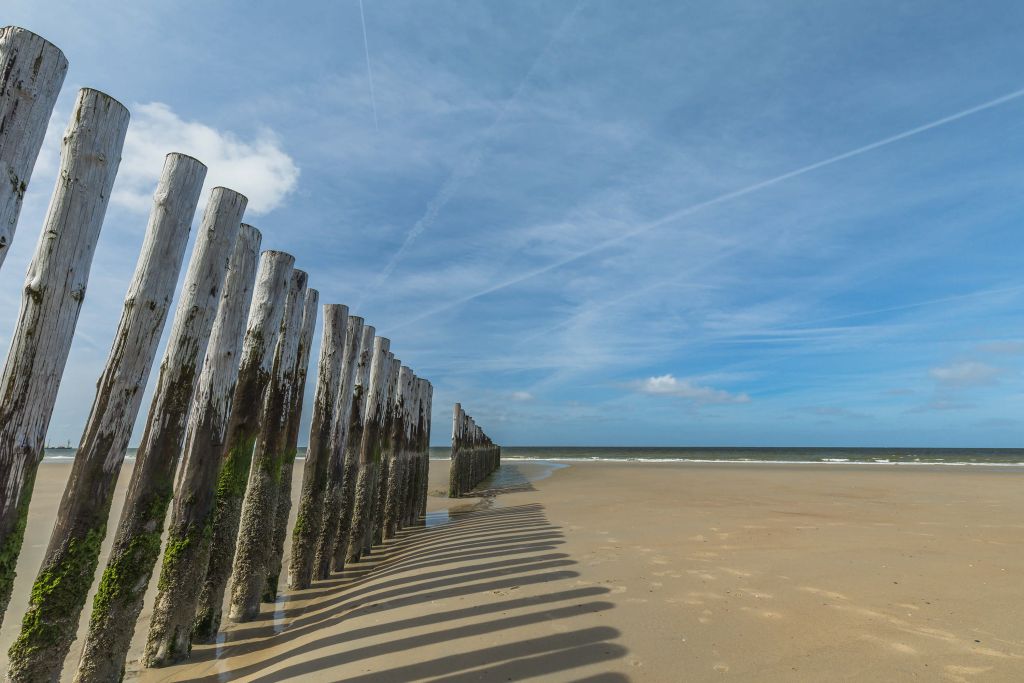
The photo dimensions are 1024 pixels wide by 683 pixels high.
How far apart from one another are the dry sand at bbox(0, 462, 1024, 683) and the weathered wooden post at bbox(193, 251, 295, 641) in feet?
1.28

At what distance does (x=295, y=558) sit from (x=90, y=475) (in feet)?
10.0

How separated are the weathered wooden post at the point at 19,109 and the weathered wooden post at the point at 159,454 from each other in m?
1.18

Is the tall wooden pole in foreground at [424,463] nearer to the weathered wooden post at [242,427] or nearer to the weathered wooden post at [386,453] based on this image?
the weathered wooden post at [386,453]

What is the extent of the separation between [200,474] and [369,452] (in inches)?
147

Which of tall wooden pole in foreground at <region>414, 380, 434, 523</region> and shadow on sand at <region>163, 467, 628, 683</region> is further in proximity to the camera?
tall wooden pole in foreground at <region>414, 380, 434, 523</region>

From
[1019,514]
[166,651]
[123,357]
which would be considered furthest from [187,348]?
[1019,514]

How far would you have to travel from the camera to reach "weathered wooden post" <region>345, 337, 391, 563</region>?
23.2ft

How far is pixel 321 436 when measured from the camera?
6039 millimetres

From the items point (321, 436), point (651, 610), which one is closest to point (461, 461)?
point (321, 436)

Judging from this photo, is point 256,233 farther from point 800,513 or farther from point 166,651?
point 800,513

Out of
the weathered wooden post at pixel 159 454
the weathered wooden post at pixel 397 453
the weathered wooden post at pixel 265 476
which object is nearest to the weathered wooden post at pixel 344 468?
the weathered wooden post at pixel 265 476

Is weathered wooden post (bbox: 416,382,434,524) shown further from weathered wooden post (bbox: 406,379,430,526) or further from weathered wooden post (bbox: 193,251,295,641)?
weathered wooden post (bbox: 193,251,295,641)

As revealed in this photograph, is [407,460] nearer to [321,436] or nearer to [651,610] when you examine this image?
[321,436]

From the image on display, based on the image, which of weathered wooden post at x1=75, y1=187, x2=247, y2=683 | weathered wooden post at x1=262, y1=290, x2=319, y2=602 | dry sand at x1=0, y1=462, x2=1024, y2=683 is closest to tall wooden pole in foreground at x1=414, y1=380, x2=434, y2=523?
dry sand at x1=0, y1=462, x2=1024, y2=683
